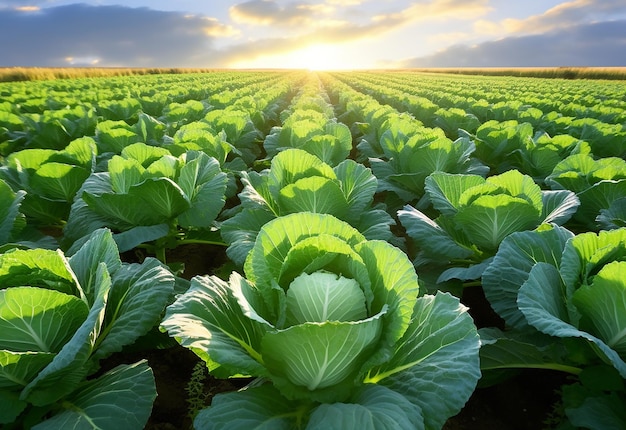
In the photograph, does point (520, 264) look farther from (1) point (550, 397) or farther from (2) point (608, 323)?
(1) point (550, 397)

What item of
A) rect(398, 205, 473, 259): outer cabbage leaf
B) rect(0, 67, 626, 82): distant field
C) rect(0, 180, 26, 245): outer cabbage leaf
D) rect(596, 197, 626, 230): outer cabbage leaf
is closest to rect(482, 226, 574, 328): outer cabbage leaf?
rect(398, 205, 473, 259): outer cabbage leaf

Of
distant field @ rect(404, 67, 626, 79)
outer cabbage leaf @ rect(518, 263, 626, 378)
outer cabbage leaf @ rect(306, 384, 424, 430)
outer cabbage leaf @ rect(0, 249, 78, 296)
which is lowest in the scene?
distant field @ rect(404, 67, 626, 79)

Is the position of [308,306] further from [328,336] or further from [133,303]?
[133,303]

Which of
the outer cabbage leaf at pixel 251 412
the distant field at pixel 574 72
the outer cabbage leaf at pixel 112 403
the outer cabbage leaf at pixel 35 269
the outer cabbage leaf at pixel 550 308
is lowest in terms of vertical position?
the distant field at pixel 574 72

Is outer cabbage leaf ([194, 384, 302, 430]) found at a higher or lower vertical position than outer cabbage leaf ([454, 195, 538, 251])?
lower

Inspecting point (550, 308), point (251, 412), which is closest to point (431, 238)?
point (550, 308)

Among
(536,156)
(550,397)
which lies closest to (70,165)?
(550,397)

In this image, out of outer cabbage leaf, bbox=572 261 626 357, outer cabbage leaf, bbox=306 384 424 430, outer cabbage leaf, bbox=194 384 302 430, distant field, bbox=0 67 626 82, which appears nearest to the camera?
outer cabbage leaf, bbox=306 384 424 430

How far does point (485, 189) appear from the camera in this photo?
264 cm

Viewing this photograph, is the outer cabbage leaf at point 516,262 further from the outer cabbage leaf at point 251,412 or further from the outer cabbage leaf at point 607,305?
the outer cabbage leaf at point 251,412

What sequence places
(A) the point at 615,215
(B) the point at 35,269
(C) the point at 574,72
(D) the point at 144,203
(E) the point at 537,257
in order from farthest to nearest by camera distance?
(C) the point at 574,72 → (D) the point at 144,203 → (A) the point at 615,215 → (E) the point at 537,257 → (B) the point at 35,269

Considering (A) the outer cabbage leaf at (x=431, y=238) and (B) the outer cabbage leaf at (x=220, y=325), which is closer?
(B) the outer cabbage leaf at (x=220, y=325)

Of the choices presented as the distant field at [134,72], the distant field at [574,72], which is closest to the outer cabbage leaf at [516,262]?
the distant field at [134,72]

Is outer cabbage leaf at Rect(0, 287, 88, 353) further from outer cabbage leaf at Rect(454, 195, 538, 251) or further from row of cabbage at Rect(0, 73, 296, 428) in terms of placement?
outer cabbage leaf at Rect(454, 195, 538, 251)
